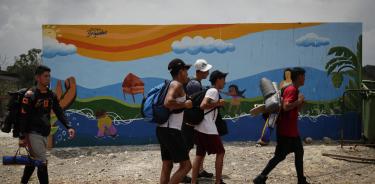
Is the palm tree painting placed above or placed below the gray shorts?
above

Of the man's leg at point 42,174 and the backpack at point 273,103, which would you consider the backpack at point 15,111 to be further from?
the backpack at point 273,103

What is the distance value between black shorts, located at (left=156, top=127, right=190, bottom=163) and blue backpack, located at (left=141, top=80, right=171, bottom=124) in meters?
0.13

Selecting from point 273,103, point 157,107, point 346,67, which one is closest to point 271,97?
point 273,103

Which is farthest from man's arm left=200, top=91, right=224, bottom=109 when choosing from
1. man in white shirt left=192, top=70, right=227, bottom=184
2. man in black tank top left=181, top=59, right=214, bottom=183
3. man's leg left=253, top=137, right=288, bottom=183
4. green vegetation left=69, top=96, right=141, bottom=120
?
green vegetation left=69, top=96, right=141, bottom=120

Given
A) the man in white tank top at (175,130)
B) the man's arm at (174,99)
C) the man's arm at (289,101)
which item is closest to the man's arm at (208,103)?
the man in white tank top at (175,130)

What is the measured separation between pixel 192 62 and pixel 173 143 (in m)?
5.50

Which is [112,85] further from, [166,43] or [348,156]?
[348,156]

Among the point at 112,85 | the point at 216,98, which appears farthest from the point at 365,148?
the point at 112,85

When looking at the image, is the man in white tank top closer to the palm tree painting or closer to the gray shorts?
the gray shorts

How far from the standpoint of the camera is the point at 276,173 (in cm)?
701

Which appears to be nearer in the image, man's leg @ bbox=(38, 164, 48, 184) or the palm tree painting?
man's leg @ bbox=(38, 164, 48, 184)

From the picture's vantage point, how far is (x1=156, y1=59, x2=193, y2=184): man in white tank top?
473cm

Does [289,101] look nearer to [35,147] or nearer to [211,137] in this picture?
[211,137]
